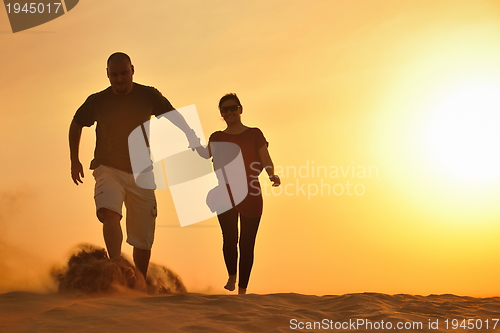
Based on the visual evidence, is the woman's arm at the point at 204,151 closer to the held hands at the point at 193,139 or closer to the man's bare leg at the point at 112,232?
the held hands at the point at 193,139

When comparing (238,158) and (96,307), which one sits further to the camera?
(238,158)

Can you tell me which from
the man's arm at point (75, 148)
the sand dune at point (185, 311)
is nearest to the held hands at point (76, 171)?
the man's arm at point (75, 148)

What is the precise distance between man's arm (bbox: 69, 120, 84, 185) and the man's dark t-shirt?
8 centimetres

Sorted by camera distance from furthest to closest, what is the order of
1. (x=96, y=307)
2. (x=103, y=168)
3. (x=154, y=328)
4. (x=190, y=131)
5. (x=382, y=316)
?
(x=190, y=131) → (x=103, y=168) → (x=382, y=316) → (x=96, y=307) → (x=154, y=328)

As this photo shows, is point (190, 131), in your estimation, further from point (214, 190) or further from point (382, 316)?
point (382, 316)

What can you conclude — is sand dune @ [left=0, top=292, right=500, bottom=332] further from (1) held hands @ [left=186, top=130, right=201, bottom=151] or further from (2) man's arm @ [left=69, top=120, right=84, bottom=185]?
(1) held hands @ [left=186, top=130, right=201, bottom=151]

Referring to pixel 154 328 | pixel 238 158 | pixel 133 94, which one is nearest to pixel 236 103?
pixel 238 158

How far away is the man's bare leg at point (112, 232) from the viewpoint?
535 cm

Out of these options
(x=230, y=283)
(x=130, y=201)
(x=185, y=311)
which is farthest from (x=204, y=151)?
(x=185, y=311)

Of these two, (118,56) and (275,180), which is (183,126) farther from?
(275,180)

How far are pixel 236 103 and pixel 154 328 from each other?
3.41 meters

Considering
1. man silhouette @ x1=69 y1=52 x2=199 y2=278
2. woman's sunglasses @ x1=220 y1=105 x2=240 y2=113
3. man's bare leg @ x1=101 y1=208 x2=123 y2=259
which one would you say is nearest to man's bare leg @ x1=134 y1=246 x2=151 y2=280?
man silhouette @ x1=69 y1=52 x2=199 y2=278

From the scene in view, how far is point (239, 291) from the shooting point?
20.6ft

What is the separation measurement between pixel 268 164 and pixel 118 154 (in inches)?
68.5
